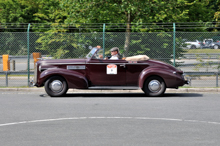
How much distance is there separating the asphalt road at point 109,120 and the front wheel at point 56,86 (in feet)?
0.82

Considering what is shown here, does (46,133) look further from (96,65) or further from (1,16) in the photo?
(1,16)

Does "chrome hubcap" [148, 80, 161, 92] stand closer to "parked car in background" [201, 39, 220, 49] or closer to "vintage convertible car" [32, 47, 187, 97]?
"vintage convertible car" [32, 47, 187, 97]

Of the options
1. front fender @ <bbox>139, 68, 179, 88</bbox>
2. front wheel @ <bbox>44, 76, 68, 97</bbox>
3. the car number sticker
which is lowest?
front wheel @ <bbox>44, 76, 68, 97</bbox>

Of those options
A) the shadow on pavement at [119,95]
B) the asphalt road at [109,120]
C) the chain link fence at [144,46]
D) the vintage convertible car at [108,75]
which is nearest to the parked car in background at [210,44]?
the chain link fence at [144,46]

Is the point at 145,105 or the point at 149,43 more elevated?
the point at 149,43

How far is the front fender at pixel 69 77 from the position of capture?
1335 centimetres

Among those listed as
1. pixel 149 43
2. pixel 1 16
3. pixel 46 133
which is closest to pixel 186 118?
pixel 46 133

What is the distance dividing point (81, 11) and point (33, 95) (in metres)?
7.83

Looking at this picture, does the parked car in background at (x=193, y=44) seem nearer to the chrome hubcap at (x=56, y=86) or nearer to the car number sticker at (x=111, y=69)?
the car number sticker at (x=111, y=69)

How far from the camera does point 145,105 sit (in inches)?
457

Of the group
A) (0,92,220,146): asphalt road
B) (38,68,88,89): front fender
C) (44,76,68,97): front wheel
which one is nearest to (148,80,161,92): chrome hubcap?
(0,92,220,146): asphalt road

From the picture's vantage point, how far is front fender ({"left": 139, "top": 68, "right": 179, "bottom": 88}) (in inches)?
528

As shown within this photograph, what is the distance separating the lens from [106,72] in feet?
44.6

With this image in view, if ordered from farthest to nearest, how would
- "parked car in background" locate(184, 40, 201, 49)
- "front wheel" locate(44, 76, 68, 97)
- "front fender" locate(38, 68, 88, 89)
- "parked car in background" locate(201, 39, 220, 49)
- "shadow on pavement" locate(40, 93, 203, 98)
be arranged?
"parked car in background" locate(184, 40, 201, 49) < "parked car in background" locate(201, 39, 220, 49) < "shadow on pavement" locate(40, 93, 203, 98) < "front wheel" locate(44, 76, 68, 97) < "front fender" locate(38, 68, 88, 89)
